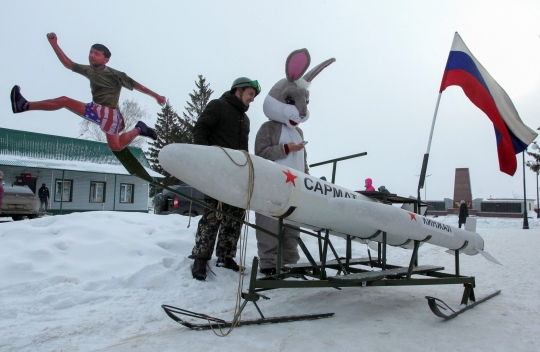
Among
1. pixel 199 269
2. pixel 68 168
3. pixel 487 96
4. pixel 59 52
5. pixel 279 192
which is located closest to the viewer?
pixel 279 192

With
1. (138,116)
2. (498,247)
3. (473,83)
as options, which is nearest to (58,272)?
(138,116)

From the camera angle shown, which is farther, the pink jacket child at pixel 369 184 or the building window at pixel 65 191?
the building window at pixel 65 191

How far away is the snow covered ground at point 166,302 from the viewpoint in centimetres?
262

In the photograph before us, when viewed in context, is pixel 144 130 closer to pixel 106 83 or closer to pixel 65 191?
pixel 106 83

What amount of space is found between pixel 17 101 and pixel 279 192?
2576 mm

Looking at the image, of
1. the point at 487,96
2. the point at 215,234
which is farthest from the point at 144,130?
the point at 487,96

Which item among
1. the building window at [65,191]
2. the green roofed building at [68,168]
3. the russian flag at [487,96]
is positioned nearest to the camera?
the russian flag at [487,96]

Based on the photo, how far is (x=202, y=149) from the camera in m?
2.93

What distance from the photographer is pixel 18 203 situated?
38.5 ft

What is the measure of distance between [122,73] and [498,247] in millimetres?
9474

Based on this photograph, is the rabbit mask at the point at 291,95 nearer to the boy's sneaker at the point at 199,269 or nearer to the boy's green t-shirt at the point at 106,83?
the boy's green t-shirt at the point at 106,83

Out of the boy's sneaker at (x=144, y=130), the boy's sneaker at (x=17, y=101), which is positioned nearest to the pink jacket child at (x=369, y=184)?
the boy's sneaker at (x=144, y=130)

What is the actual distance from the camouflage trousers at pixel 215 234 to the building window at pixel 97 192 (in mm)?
16838

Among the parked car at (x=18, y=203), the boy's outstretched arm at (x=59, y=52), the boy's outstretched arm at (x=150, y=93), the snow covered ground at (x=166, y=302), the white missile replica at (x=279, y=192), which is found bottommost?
the snow covered ground at (x=166, y=302)
